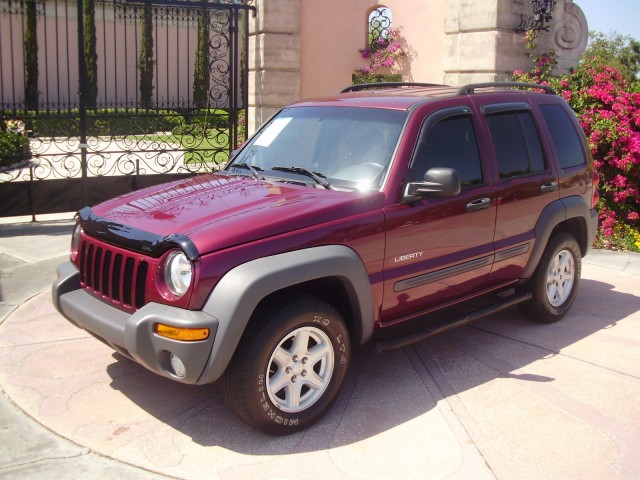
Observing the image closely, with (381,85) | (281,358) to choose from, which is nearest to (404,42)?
(381,85)

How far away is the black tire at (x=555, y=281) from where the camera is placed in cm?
586

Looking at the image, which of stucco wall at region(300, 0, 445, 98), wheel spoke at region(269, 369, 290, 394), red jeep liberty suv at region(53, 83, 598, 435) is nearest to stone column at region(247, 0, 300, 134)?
stucco wall at region(300, 0, 445, 98)

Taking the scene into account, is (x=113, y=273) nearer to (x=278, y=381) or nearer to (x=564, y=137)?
(x=278, y=381)

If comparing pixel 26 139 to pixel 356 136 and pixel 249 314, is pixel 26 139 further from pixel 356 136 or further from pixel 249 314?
pixel 249 314

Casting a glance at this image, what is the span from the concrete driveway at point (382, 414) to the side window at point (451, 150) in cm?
141

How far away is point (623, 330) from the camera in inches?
238

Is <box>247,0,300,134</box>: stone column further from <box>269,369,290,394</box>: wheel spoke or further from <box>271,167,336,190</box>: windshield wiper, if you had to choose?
<box>269,369,290,394</box>: wheel spoke

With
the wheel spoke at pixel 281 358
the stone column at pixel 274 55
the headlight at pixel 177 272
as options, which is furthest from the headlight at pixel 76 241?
the stone column at pixel 274 55

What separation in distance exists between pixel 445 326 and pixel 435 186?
103 centimetres

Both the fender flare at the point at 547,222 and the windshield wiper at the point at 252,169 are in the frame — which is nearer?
the windshield wiper at the point at 252,169

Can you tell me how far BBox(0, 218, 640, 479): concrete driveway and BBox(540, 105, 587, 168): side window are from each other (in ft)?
4.74

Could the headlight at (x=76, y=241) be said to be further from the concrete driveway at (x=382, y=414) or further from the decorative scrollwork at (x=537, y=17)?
the decorative scrollwork at (x=537, y=17)

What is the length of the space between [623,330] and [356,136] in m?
3.00

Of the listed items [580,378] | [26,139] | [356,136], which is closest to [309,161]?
[356,136]
